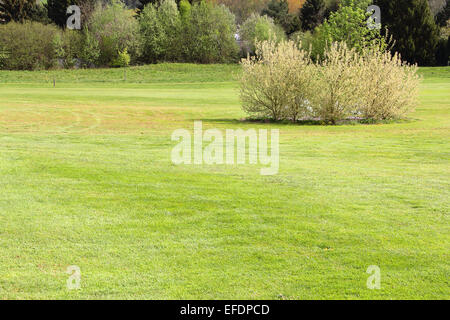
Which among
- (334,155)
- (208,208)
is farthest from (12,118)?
(208,208)

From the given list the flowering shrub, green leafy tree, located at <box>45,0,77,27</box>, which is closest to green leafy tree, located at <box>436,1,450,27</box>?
green leafy tree, located at <box>45,0,77,27</box>

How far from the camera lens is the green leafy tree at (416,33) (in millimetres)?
74938

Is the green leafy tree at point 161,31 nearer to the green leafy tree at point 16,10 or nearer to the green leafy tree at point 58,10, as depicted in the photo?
the green leafy tree at point 58,10

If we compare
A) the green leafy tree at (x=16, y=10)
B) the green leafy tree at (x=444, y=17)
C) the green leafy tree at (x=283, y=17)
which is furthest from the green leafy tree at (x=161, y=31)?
the green leafy tree at (x=444, y=17)

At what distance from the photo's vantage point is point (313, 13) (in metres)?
96.2

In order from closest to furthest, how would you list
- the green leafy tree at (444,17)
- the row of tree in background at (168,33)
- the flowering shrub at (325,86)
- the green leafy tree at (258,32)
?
the flowering shrub at (325,86) < the row of tree in background at (168,33) < the green leafy tree at (258,32) < the green leafy tree at (444,17)

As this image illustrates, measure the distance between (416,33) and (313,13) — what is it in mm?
24884

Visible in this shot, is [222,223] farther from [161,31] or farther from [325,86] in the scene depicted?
[161,31]

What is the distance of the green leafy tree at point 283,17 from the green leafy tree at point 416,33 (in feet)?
73.2

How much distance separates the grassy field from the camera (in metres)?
6.71

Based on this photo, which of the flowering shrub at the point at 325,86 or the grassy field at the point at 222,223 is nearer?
the grassy field at the point at 222,223

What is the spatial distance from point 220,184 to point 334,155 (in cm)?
589
